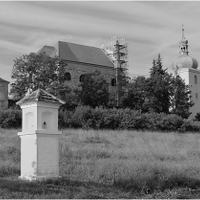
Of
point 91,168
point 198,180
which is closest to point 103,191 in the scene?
point 91,168

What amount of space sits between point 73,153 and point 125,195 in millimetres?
6805

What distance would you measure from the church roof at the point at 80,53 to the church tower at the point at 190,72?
15582mm

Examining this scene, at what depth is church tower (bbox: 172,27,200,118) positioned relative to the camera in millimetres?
67250

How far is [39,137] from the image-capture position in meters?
9.42

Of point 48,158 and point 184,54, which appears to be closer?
point 48,158

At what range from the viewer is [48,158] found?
955 centimetres

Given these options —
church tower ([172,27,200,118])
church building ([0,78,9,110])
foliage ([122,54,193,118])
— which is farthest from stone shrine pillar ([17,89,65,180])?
church tower ([172,27,200,118])

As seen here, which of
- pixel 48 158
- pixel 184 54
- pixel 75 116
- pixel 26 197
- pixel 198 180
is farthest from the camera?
pixel 184 54

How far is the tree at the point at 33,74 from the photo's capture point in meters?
42.2

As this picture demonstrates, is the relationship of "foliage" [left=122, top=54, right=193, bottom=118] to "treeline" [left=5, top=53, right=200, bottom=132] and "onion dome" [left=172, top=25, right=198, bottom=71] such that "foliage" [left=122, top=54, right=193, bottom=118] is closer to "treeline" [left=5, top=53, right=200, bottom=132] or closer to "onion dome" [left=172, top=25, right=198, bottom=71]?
Result: "treeline" [left=5, top=53, right=200, bottom=132]

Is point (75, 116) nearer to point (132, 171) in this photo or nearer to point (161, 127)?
point (161, 127)

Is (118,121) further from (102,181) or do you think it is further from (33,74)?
(102,181)

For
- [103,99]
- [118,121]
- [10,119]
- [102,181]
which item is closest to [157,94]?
[103,99]

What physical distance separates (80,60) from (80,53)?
2330 mm
